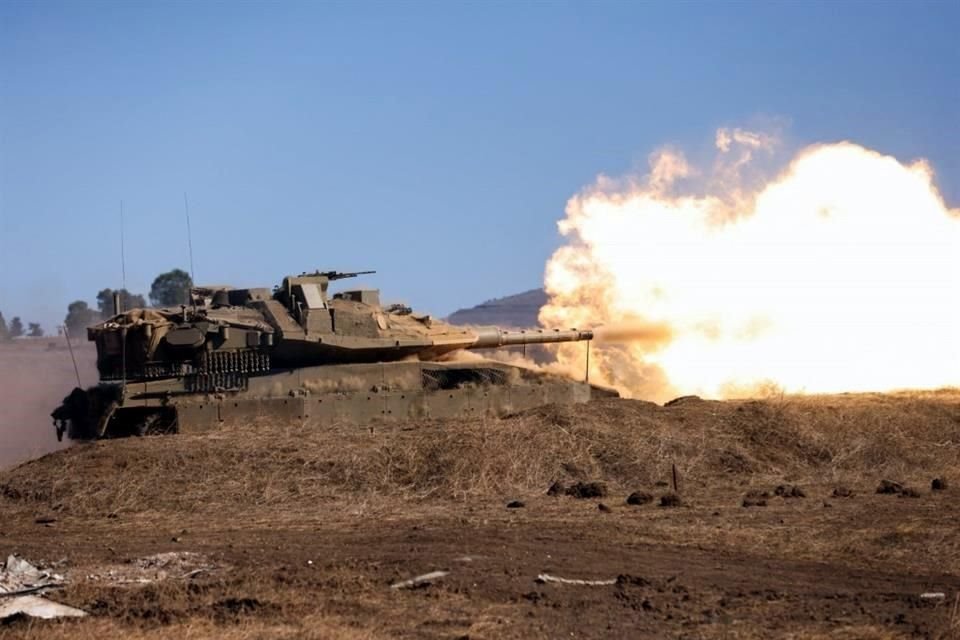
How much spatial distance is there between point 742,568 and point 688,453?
7699 millimetres

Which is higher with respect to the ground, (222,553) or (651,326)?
(651,326)

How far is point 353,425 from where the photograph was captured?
22.2 meters

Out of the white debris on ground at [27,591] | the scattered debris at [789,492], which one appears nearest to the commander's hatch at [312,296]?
the scattered debris at [789,492]

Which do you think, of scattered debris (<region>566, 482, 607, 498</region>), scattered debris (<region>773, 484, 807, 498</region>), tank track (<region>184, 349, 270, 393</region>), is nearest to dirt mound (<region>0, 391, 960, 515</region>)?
scattered debris (<region>566, 482, 607, 498</region>)

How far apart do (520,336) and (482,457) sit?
842 cm

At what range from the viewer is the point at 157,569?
1275cm

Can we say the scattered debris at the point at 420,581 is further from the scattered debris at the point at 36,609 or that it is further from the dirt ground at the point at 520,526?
the scattered debris at the point at 36,609

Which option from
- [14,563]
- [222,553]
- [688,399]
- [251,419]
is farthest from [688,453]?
[14,563]

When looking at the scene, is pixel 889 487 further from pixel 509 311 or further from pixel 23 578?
pixel 509 311

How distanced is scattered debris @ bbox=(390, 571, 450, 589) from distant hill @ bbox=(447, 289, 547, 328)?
103m

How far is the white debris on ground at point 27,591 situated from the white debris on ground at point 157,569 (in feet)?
1.52

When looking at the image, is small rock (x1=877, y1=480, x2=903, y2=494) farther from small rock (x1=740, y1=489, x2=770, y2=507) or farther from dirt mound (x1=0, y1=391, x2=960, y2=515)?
small rock (x1=740, y1=489, x2=770, y2=507)

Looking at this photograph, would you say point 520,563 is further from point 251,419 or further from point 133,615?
point 251,419

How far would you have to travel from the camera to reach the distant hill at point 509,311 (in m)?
120
